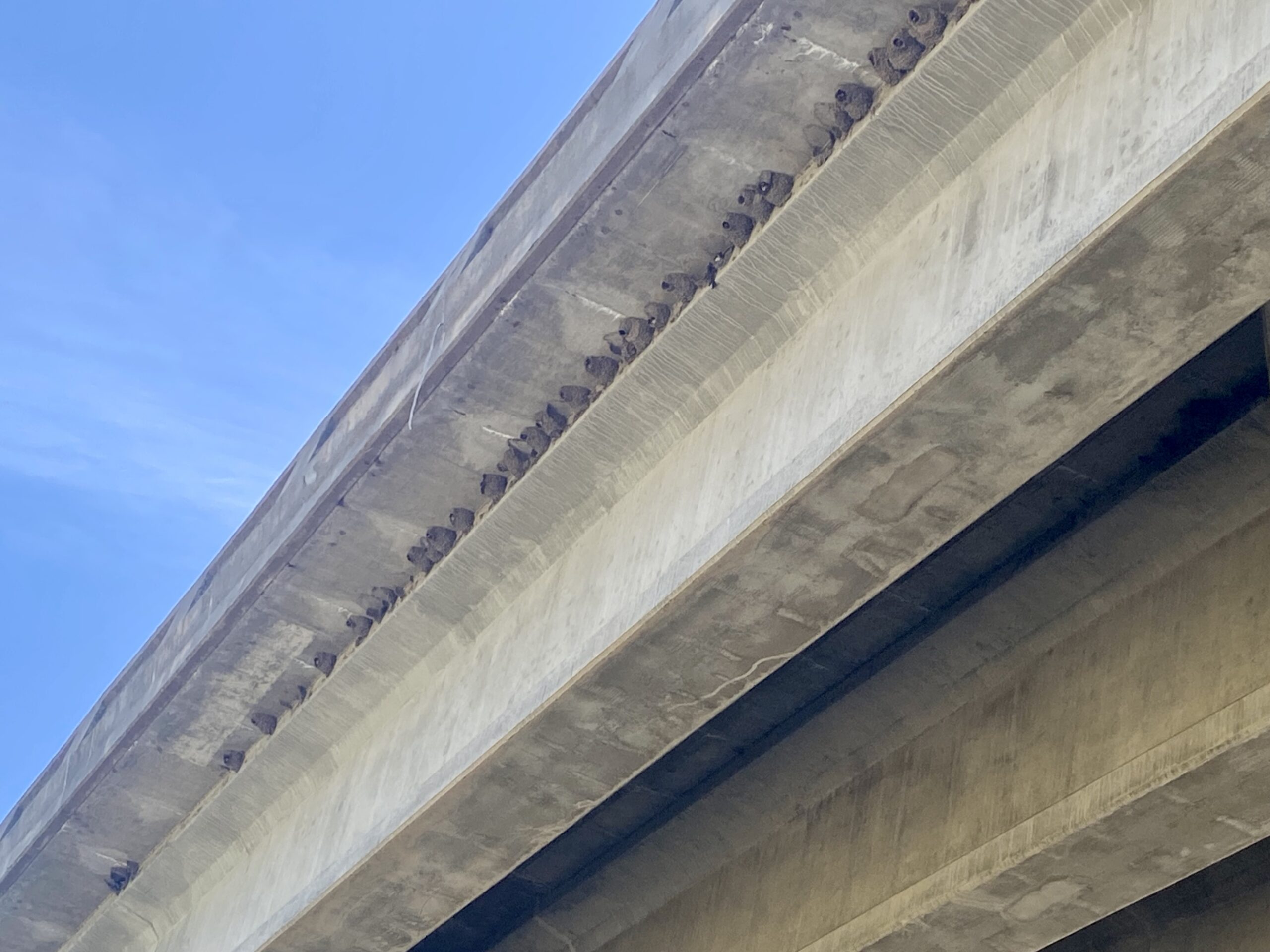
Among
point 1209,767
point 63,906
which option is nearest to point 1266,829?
point 1209,767

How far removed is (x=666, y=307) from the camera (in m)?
7.19

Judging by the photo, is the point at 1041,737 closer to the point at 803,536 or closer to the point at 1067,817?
the point at 1067,817

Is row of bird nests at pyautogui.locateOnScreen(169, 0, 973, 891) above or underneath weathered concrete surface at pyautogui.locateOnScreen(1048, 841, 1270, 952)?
above

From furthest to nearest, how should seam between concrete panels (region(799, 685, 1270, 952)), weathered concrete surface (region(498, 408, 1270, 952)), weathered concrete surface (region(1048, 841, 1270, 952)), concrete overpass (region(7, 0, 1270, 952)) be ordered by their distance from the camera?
weathered concrete surface (region(1048, 841, 1270, 952)), weathered concrete surface (region(498, 408, 1270, 952)), seam between concrete panels (region(799, 685, 1270, 952)), concrete overpass (region(7, 0, 1270, 952))

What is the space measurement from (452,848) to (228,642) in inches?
86.5

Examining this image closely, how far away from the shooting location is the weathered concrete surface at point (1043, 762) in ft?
20.6

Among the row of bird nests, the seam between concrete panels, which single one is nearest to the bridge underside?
the seam between concrete panels

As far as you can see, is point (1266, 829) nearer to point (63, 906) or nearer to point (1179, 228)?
point (1179, 228)

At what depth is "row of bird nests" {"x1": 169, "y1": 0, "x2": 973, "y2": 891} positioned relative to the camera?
6.04 meters

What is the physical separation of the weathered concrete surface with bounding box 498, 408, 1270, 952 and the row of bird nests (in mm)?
2354

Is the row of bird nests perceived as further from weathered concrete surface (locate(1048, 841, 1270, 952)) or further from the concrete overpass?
weathered concrete surface (locate(1048, 841, 1270, 952))

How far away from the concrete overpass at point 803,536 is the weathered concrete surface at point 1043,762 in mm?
24

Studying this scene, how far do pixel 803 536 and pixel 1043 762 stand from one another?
193 cm

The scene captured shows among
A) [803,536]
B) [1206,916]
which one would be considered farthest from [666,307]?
[1206,916]
